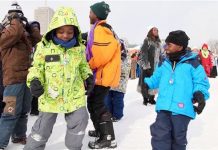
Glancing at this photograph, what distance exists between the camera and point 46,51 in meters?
3.66

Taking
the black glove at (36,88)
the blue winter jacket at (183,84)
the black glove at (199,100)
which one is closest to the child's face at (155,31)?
the blue winter jacket at (183,84)

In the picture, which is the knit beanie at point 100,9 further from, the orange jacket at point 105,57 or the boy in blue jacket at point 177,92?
the boy in blue jacket at point 177,92

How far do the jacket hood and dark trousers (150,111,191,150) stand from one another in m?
1.35

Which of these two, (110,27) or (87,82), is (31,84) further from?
(110,27)

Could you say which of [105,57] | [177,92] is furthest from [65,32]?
[177,92]

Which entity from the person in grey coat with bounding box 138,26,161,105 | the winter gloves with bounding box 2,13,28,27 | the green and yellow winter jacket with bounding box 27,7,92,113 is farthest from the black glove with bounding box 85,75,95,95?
the person in grey coat with bounding box 138,26,161,105

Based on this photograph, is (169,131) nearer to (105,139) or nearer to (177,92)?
(177,92)

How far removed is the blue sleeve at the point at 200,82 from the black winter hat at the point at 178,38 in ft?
1.04

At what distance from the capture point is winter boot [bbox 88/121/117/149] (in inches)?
175

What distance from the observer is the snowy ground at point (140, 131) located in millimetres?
4668

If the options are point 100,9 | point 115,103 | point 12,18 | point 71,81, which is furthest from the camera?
point 115,103

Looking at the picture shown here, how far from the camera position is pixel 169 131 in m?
3.75

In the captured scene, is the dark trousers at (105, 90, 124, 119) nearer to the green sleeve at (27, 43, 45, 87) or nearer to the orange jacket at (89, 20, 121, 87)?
the orange jacket at (89, 20, 121, 87)

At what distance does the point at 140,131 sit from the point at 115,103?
101cm
